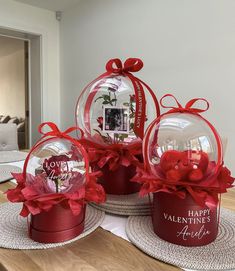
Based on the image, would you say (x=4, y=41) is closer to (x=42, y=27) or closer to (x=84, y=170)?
(x=42, y=27)

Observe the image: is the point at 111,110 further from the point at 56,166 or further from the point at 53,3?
the point at 53,3

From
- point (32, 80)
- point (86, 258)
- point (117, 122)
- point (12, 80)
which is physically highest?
point (12, 80)

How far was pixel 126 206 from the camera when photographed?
69cm

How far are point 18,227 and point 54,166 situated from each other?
180 millimetres

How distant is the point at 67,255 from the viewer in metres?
0.51

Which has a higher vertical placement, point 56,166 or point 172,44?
point 172,44

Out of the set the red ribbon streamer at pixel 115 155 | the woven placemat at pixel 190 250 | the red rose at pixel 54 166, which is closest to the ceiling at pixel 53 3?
the red ribbon streamer at pixel 115 155

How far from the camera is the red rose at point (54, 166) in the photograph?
1.89 ft

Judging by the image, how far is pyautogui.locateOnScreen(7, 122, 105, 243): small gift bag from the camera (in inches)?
21.0

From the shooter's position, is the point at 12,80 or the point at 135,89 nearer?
the point at 135,89

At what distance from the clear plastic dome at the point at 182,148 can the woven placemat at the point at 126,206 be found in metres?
0.15

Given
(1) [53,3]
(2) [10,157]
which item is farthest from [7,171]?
(1) [53,3]

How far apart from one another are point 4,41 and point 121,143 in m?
5.27

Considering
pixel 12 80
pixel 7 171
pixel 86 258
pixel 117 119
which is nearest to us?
pixel 86 258
